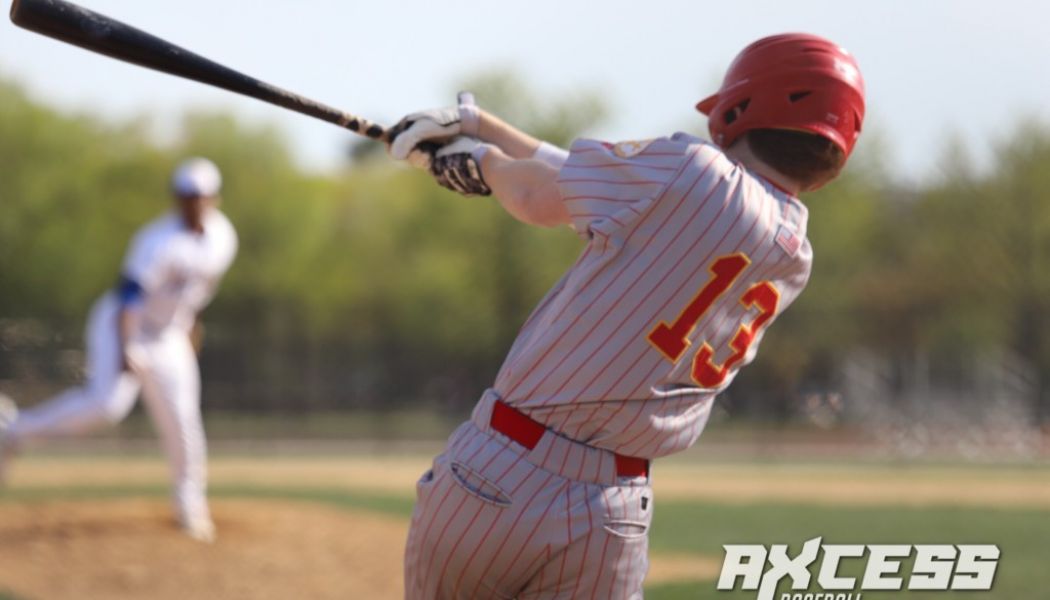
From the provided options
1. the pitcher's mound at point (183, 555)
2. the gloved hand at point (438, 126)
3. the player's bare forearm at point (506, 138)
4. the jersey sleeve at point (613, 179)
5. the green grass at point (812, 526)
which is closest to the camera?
the jersey sleeve at point (613, 179)

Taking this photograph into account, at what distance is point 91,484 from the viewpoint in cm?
1557

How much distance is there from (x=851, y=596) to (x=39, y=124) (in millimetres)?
35567

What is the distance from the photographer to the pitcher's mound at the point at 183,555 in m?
7.32

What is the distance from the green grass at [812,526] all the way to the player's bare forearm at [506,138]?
4.28 meters

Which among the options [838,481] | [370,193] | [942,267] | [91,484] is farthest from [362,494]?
[370,193]

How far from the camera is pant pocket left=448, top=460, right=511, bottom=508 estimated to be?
266cm

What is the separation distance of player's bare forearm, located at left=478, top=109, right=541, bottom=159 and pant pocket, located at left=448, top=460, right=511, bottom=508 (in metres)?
0.68

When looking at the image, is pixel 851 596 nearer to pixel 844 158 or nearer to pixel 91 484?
pixel 844 158

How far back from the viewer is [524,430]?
2.69 metres

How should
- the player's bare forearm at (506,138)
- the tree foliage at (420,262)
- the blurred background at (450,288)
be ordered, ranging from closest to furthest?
the player's bare forearm at (506,138) → the blurred background at (450,288) → the tree foliage at (420,262)

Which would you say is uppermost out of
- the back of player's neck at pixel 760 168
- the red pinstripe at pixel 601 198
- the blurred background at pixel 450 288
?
the blurred background at pixel 450 288

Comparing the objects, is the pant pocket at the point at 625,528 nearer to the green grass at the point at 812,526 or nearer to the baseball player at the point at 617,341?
the baseball player at the point at 617,341

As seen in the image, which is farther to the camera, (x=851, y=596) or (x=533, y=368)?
(x=851, y=596)

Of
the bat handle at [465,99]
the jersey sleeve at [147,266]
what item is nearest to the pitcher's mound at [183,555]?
the jersey sleeve at [147,266]
